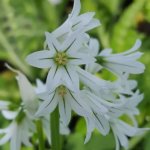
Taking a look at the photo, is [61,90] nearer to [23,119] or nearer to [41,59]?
[41,59]

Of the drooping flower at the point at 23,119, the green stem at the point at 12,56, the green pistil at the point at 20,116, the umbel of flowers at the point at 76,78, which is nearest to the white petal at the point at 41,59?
the umbel of flowers at the point at 76,78

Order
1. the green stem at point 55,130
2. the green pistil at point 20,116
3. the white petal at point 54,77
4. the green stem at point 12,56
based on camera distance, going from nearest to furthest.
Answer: the white petal at point 54,77
the green stem at point 55,130
the green pistil at point 20,116
the green stem at point 12,56

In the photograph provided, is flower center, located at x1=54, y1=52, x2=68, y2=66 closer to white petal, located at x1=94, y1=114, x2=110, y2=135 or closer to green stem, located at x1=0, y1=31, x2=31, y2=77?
white petal, located at x1=94, y1=114, x2=110, y2=135

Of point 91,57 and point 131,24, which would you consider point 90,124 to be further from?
point 131,24

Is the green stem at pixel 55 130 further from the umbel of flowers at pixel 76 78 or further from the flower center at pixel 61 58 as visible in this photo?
the flower center at pixel 61 58

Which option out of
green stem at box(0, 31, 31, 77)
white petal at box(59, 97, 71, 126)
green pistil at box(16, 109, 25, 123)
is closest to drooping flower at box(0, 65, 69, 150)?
green pistil at box(16, 109, 25, 123)

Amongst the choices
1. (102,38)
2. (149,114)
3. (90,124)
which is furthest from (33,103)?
(102,38)

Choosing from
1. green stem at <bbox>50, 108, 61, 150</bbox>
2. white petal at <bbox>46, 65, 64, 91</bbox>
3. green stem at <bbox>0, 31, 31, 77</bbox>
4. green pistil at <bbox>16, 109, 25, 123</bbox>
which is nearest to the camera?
white petal at <bbox>46, 65, 64, 91</bbox>
